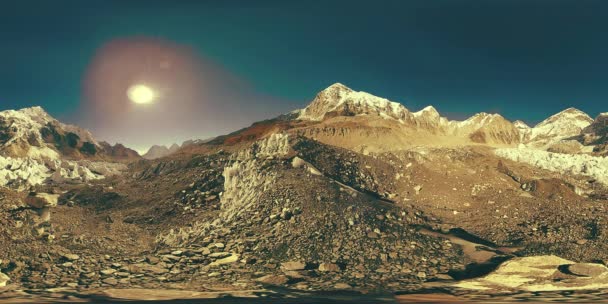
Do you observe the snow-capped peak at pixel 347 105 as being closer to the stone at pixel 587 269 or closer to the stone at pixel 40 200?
the stone at pixel 40 200

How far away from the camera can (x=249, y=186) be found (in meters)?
38.7

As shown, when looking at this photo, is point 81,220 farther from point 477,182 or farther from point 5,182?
point 5,182

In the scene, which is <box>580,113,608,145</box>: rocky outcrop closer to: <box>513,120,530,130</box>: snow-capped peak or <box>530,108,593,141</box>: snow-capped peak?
<box>530,108,593,141</box>: snow-capped peak

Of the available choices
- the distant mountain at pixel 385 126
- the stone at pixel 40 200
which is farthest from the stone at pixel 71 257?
the distant mountain at pixel 385 126

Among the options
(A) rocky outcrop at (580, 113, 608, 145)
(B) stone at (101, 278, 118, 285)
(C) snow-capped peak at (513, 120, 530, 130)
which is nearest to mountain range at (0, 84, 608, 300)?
(B) stone at (101, 278, 118, 285)

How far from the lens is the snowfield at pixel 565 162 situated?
217 feet

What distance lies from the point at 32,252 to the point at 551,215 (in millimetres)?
39434

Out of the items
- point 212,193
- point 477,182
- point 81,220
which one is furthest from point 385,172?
point 81,220

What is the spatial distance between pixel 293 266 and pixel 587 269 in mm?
16114

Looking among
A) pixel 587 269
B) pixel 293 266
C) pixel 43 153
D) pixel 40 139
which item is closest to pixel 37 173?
pixel 43 153

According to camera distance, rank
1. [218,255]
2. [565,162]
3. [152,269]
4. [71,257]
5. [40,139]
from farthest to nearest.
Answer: [40,139], [565,162], [218,255], [71,257], [152,269]

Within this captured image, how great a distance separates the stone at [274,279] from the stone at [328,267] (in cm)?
233

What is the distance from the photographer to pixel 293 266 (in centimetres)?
2709

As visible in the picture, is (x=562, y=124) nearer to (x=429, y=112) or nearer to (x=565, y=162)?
(x=429, y=112)
